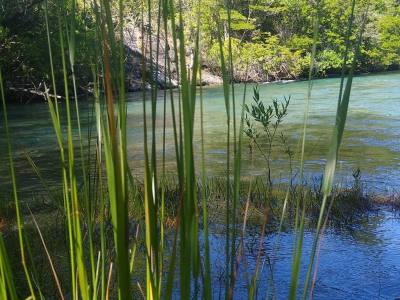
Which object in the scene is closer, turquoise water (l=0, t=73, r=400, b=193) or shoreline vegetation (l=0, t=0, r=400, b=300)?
shoreline vegetation (l=0, t=0, r=400, b=300)

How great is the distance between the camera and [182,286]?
3.04ft

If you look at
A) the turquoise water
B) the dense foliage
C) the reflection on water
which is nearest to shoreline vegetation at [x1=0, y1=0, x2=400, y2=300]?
the reflection on water

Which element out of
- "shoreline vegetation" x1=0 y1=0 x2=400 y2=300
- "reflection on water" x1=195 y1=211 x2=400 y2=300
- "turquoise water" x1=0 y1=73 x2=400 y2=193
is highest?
"shoreline vegetation" x1=0 y1=0 x2=400 y2=300

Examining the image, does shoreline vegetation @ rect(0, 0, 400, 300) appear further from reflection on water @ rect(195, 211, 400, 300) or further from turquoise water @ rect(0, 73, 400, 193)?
turquoise water @ rect(0, 73, 400, 193)

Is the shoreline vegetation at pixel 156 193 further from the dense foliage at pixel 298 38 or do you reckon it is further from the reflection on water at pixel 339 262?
the dense foliage at pixel 298 38

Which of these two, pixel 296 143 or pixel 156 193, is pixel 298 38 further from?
pixel 156 193

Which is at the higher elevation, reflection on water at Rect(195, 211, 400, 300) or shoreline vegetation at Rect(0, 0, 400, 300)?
shoreline vegetation at Rect(0, 0, 400, 300)

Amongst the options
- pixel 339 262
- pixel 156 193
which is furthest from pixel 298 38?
pixel 156 193

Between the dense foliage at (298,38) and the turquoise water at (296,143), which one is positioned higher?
the dense foliage at (298,38)

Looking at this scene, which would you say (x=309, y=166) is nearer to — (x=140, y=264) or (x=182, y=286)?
(x=140, y=264)

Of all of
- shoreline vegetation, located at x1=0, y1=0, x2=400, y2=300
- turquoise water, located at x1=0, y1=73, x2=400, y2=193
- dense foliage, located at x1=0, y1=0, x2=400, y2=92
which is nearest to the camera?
shoreline vegetation, located at x1=0, y1=0, x2=400, y2=300

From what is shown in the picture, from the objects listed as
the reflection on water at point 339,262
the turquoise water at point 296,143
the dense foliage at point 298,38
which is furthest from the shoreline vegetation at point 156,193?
the dense foliage at point 298,38

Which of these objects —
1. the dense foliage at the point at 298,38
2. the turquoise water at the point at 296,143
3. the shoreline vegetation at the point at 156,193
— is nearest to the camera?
the shoreline vegetation at the point at 156,193

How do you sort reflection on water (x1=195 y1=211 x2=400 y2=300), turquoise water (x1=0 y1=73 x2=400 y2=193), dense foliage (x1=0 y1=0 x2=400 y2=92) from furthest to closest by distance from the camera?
dense foliage (x1=0 y1=0 x2=400 y2=92) < turquoise water (x1=0 y1=73 x2=400 y2=193) < reflection on water (x1=195 y1=211 x2=400 y2=300)
